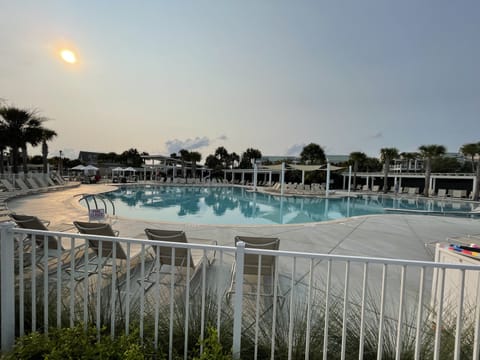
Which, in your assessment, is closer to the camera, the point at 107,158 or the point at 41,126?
the point at 41,126

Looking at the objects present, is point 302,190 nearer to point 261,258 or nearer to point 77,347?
point 261,258

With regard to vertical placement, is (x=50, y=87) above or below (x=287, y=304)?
above

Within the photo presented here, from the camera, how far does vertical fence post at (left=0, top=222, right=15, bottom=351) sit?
6.28ft

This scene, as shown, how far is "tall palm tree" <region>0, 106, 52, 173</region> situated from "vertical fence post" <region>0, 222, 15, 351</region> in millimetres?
19855

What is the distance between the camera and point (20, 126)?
54.7ft

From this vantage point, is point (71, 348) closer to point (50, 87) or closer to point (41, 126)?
point (50, 87)

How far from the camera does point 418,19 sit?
8938mm

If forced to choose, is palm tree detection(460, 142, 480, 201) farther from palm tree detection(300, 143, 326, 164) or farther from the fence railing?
the fence railing

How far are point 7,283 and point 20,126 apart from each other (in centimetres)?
2024

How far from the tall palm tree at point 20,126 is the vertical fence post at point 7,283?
65.1 ft

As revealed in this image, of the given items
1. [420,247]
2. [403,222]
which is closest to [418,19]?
[403,222]

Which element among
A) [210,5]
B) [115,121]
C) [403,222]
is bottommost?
[403,222]

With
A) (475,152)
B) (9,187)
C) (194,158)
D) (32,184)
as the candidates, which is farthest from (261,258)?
(194,158)

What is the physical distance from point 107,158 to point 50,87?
155 feet
